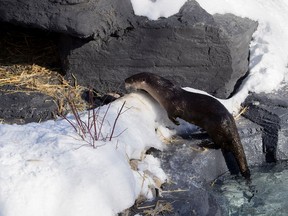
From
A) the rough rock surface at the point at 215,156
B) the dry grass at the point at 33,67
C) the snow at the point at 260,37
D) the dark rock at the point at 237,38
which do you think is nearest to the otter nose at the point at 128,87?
the dry grass at the point at 33,67

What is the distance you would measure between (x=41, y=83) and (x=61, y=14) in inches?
34.0

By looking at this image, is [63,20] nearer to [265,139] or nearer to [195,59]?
[195,59]

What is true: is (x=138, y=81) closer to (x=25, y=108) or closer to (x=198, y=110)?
(x=198, y=110)

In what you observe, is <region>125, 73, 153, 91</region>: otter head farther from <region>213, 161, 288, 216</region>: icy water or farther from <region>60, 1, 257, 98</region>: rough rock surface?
<region>213, 161, 288, 216</region>: icy water

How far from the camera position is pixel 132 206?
13.4ft

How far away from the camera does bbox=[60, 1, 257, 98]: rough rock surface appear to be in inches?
207

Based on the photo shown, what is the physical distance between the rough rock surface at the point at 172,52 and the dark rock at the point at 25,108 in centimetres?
45

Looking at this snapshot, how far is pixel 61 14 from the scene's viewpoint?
4820 mm

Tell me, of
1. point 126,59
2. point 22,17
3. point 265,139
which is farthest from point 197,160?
point 22,17

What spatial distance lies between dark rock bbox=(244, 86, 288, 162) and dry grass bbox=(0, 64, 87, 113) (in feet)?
4.41

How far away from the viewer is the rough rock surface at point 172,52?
5.27 meters

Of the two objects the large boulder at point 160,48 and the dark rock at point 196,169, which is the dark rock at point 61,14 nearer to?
the large boulder at point 160,48

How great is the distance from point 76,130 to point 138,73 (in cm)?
120

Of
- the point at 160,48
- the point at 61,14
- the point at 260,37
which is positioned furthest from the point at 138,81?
the point at 260,37
